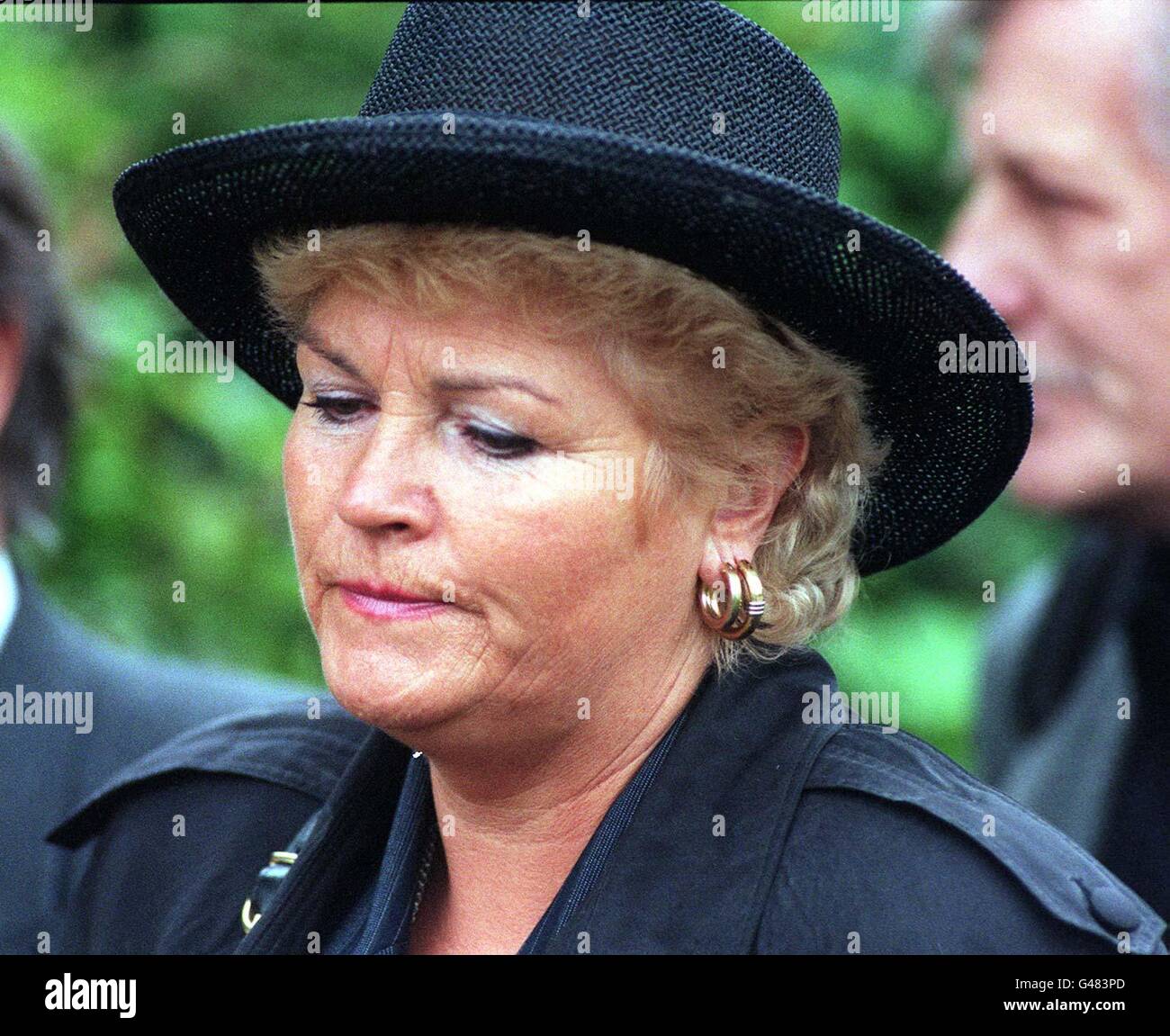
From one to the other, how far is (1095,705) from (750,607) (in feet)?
6.42

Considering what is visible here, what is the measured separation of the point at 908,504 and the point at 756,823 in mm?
598

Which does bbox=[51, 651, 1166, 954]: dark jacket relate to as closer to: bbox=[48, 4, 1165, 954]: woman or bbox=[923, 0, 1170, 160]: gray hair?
bbox=[48, 4, 1165, 954]: woman

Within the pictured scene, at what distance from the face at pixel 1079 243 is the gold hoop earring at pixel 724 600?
1.63 m

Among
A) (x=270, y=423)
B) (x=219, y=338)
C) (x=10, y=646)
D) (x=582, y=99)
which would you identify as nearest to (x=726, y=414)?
(x=582, y=99)

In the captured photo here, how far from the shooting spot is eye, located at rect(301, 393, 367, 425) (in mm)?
2186

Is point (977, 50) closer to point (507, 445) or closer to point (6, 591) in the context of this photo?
point (507, 445)

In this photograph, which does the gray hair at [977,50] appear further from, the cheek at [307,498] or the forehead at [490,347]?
the cheek at [307,498]

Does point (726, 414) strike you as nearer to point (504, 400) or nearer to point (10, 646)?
point (504, 400)

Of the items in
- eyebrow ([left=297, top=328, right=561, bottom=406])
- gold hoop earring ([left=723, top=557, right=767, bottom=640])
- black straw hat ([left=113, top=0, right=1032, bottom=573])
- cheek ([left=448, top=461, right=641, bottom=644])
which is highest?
black straw hat ([left=113, top=0, right=1032, bottom=573])

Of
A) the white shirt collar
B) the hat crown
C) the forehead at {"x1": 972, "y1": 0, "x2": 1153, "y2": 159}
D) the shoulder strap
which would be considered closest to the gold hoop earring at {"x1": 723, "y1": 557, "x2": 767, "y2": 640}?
the hat crown

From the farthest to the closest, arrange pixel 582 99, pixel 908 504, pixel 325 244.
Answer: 1. pixel 908 504
2. pixel 325 244
3. pixel 582 99

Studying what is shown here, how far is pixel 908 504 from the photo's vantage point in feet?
8.00

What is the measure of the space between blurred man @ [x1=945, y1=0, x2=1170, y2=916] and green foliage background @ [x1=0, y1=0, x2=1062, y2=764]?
1259mm
